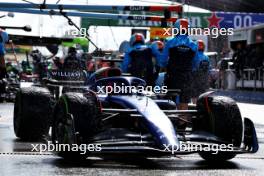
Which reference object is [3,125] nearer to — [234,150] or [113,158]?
[113,158]

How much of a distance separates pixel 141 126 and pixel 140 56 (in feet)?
18.4

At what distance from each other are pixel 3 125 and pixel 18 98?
2.72 metres

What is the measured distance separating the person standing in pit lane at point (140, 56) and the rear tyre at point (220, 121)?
470cm

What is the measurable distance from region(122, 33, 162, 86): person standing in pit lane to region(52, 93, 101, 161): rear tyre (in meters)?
4.97

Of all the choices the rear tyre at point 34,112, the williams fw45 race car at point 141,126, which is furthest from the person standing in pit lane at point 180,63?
the williams fw45 race car at point 141,126

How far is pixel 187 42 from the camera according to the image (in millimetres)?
11164

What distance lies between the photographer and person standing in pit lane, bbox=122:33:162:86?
42.1 ft

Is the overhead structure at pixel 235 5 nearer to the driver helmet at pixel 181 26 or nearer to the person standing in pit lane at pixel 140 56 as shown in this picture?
the person standing in pit lane at pixel 140 56

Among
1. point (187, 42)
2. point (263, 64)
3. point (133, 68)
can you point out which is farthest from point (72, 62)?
point (263, 64)

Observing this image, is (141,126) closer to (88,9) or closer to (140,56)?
(88,9)

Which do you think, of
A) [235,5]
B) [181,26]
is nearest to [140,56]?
[181,26]

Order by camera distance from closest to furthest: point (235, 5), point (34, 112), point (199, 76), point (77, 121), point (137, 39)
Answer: point (77, 121)
point (34, 112)
point (199, 76)
point (137, 39)
point (235, 5)

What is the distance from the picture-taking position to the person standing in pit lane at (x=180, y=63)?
436 inches

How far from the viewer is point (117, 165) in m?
7.52
